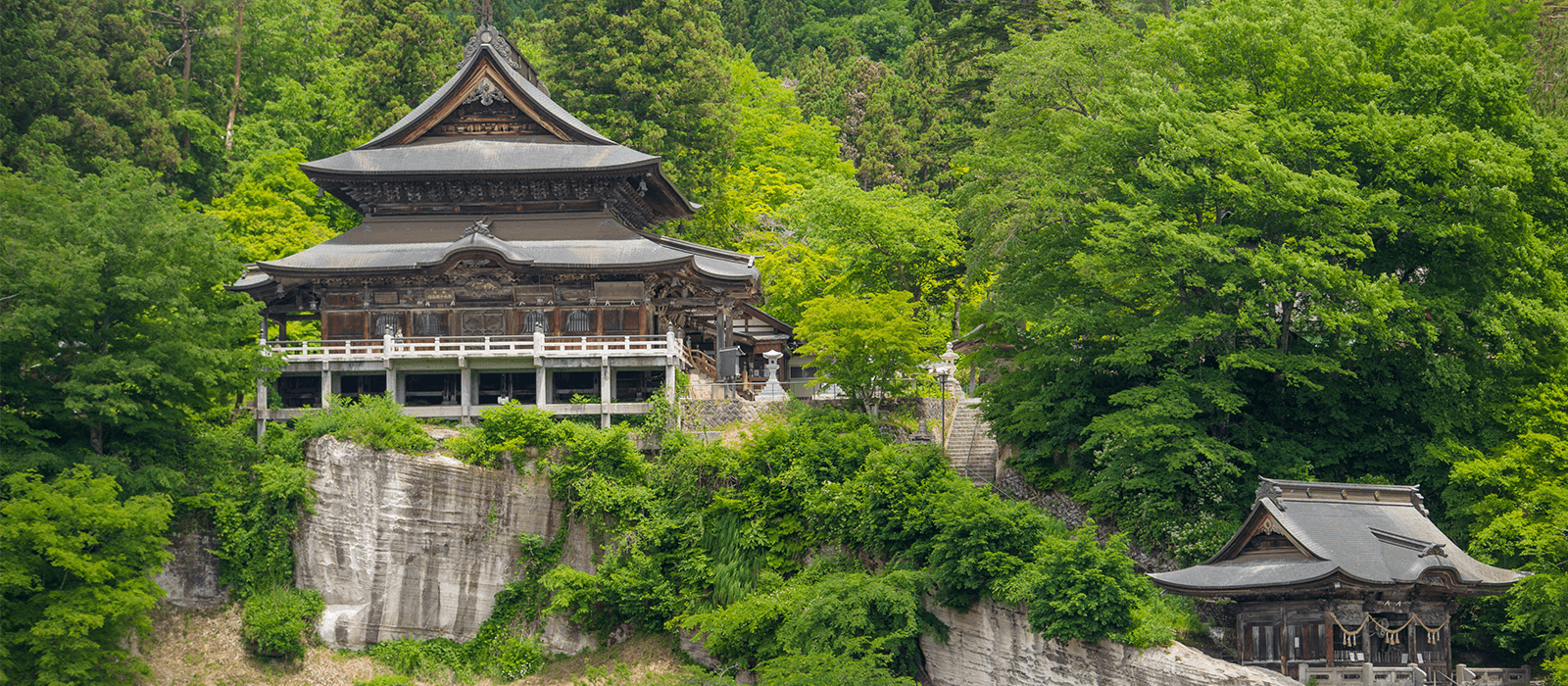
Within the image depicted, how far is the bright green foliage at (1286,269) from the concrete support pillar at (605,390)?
11269 mm

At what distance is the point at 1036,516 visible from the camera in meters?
31.3

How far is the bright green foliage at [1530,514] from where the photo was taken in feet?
91.9

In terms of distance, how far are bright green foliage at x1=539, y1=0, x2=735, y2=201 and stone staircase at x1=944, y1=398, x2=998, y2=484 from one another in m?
20.2

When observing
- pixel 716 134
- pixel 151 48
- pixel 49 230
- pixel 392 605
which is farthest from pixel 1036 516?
pixel 151 48

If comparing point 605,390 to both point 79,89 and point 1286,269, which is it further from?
point 79,89

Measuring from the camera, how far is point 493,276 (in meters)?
43.7

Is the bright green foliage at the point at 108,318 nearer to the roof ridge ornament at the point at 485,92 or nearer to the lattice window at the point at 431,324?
the lattice window at the point at 431,324

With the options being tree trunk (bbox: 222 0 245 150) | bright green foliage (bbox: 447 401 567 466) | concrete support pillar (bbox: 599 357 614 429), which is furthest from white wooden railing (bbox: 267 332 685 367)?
tree trunk (bbox: 222 0 245 150)

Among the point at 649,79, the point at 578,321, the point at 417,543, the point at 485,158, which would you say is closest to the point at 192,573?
the point at 417,543

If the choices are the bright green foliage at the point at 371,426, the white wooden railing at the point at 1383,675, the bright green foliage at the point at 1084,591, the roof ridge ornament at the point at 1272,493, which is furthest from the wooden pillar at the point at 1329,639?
the bright green foliage at the point at 371,426

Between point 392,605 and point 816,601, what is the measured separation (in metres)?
12.5

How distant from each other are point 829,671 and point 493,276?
63.7 feet

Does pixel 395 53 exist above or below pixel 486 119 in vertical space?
above

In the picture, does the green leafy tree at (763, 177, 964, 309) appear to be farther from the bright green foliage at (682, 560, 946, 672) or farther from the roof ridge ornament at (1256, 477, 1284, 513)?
the roof ridge ornament at (1256, 477, 1284, 513)
